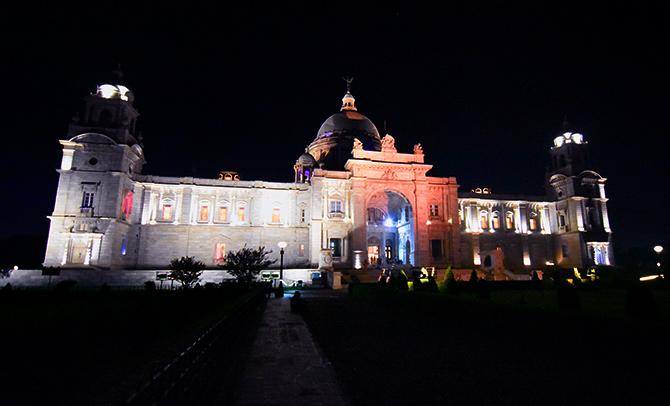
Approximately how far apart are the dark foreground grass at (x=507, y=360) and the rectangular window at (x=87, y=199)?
109ft

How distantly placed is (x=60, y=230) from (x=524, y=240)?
52421mm

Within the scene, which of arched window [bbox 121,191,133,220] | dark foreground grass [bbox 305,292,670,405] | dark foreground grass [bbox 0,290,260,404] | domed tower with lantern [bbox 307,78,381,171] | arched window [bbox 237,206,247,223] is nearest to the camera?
dark foreground grass [bbox 0,290,260,404]

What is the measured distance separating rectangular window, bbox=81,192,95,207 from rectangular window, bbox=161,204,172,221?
23.6 ft

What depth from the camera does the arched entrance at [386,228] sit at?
153 ft

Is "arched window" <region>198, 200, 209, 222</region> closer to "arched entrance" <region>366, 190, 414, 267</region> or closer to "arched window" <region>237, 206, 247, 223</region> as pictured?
"arched window" <region>237, 206, 247, 223</region>

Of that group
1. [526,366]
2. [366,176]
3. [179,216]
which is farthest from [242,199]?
[526,366]

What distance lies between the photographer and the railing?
2.31 m

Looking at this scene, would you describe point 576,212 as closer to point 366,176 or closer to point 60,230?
point 366,176

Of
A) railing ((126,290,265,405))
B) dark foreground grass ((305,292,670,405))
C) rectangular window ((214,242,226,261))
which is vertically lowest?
dark foreground grass ((305,292,670,405))

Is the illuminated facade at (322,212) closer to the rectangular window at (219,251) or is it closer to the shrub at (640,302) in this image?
the rectangular window at (219,251)

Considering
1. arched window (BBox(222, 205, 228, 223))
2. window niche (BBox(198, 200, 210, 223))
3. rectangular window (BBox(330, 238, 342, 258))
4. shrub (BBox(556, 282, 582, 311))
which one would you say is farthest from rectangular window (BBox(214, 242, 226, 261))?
shrub (BBox(556, 282, 582, 311))

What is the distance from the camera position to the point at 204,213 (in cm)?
4288

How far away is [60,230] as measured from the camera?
34500 mm

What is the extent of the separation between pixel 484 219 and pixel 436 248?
1032 cm
